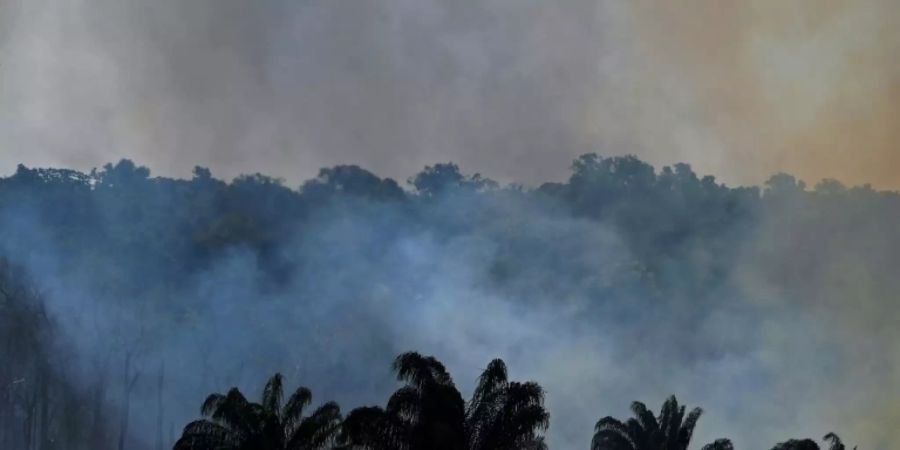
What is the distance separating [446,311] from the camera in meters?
144

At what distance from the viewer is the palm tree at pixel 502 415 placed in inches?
1750

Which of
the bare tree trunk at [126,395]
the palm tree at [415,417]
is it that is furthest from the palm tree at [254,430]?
the bare tree trunk at [126,395]

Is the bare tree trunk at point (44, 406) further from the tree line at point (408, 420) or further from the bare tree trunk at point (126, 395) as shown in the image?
the tree line at point (408, 420)

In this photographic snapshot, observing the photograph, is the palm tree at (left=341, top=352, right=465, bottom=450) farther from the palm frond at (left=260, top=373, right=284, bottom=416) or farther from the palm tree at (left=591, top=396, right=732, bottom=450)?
the palm tree at (left=591, top=396, right=732, bottom=450)

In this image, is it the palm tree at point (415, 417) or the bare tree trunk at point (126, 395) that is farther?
the bare tree trunk at point (126, 395)

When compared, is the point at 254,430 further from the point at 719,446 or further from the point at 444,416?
the point at 719,446

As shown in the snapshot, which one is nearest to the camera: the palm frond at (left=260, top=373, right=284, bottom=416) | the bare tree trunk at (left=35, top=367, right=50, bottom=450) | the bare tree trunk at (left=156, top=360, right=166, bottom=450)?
the palm frond at (left=260, top=373, right=284, bottom=416)

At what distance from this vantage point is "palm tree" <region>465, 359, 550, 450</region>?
146 ft

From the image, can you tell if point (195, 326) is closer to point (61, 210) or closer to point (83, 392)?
point (83, 392)

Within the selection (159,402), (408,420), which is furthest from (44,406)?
(408,420)

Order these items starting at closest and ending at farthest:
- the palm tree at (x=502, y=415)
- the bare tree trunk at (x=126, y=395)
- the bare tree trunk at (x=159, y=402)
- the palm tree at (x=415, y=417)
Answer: the palm tree at (x=415, y=417) → the palm tree at (x=502, y=415) → the bare tree trunk at (x=126, y=395) → the bare tree trunk at (x=159, y=402)

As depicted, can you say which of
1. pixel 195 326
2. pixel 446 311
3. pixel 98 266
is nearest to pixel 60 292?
pixel 98 266

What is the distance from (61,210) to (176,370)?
2844cm

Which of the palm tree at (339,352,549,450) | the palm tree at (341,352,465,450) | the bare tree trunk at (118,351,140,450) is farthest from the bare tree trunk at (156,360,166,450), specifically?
the palm tree at (341,352,465,450)
